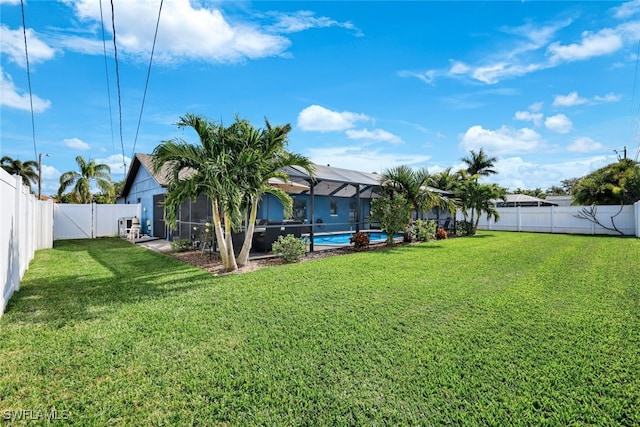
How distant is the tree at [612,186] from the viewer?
17.7m

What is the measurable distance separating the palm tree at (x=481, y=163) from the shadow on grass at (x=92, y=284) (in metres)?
32.4

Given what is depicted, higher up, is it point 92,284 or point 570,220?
point 570,220

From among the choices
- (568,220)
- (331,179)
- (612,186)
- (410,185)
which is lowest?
(568,220)

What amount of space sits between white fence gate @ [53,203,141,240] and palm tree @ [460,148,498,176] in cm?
3186

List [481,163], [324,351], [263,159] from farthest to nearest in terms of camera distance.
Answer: [481,163]
[263,159]
[324,351]

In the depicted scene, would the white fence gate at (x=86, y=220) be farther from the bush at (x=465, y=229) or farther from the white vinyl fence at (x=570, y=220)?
the white vinyl fence at (x=570, y=220)

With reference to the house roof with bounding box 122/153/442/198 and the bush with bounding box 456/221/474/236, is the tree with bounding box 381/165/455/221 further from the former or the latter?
the bush with bounding box 456/221/474/236

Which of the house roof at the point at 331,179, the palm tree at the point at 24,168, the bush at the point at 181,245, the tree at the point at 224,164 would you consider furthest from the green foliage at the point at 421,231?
the palm tree at the point at 24,168

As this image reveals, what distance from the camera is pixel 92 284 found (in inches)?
234

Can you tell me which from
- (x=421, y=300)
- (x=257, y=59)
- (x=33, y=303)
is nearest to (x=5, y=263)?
(x=33, y=303)

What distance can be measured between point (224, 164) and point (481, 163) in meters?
32.7

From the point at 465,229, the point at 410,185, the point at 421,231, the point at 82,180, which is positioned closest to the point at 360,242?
the point at 410,185

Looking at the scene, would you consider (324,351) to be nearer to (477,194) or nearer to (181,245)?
(181,245)

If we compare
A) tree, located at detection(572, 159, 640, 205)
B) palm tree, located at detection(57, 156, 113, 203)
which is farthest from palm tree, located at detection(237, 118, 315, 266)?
palm tree, located at detection(57, 156, 113, 203)
